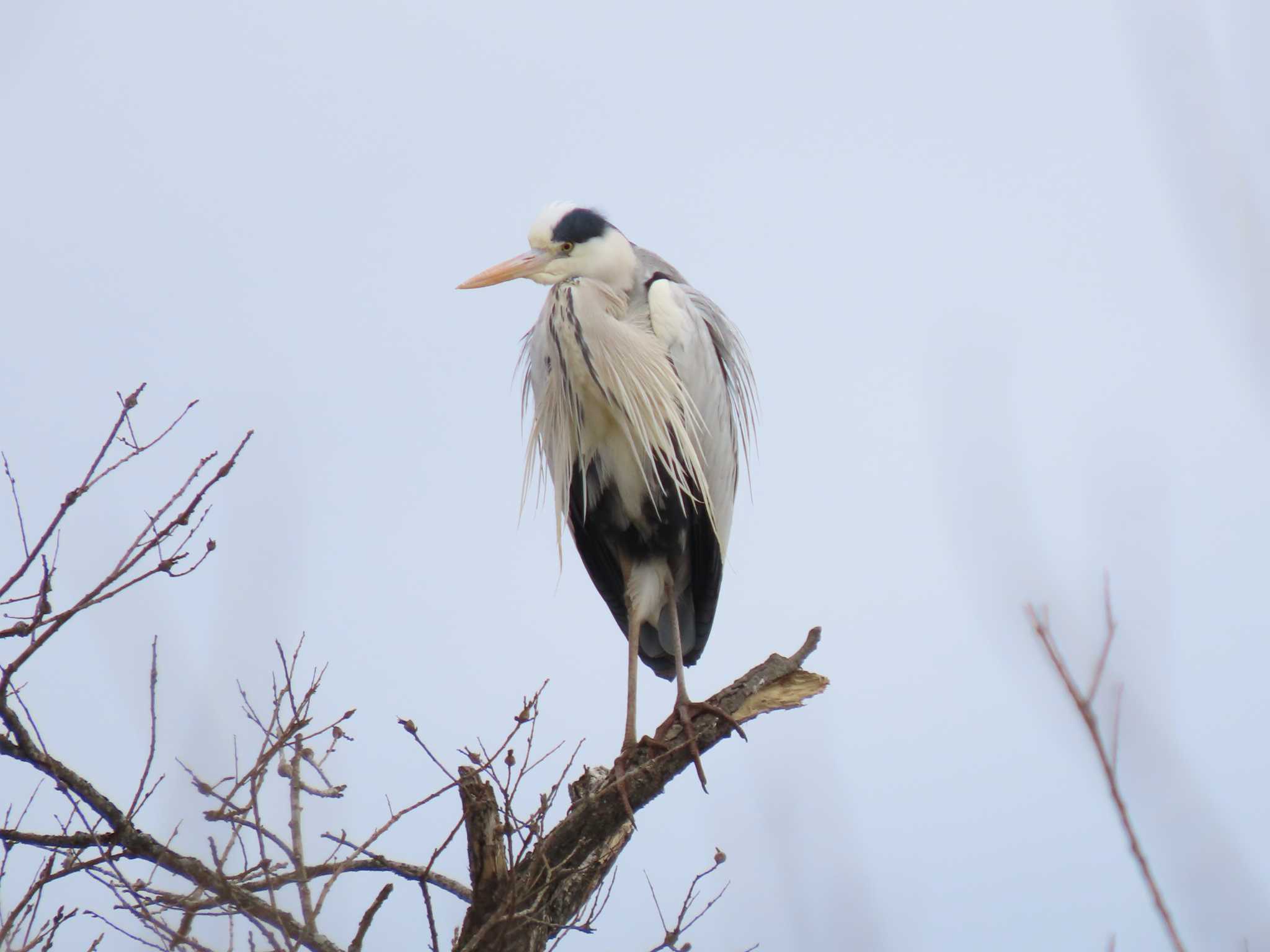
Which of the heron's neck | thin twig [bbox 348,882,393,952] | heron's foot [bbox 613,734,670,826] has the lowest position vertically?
thin twig [bbox 348,882,393,952]

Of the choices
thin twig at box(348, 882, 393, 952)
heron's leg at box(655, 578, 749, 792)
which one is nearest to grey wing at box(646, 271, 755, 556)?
heron's leg at box(655, 578, 749, 792)

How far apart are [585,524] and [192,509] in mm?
2429

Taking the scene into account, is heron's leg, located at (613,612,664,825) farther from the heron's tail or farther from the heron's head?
the heron's head

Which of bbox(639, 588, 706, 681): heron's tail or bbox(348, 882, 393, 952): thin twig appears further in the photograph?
bbox(639, 588, 706, 681): heron's tail

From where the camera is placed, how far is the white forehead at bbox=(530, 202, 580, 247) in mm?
4953

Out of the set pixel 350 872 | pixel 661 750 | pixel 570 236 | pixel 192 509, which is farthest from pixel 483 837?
pixel 570 236

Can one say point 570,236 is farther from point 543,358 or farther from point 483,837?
point 483,837

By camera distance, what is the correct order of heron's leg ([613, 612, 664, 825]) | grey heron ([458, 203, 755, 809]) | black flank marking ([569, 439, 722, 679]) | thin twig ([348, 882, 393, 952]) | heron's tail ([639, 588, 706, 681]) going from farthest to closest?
heron's tail ([639, 588, 706, 681]) → black flank marking ([569, 439, 722, 679]) → grey heron ([458, 203, 755, 809]) → heron's leg ([613, 612, 664, 825]) → thin twig ([348, 882, 393, 952])

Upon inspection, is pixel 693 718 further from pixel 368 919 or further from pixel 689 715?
pixel 368 919

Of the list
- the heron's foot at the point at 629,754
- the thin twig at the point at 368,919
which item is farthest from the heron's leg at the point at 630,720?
the thin twig at the point at 368,919

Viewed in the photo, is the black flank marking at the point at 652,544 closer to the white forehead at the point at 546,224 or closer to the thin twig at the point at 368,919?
the white forehead at the point at 546,224

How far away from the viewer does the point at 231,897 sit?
2.56 meters

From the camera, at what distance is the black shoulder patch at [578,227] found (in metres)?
4.91

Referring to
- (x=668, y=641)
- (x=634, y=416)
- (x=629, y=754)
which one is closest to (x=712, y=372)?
(x=634, y=416)
